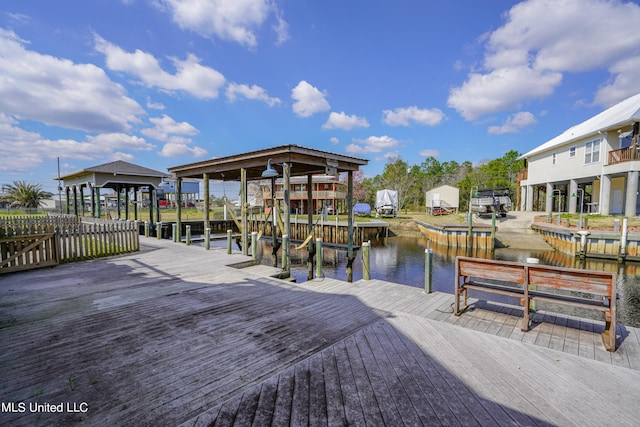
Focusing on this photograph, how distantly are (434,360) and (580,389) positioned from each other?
1.35 m

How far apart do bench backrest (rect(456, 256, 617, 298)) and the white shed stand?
126 ft

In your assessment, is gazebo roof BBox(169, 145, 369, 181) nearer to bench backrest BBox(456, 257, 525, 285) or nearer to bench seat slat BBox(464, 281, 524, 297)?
bench backrest BBox(456, 257, 525, 285)

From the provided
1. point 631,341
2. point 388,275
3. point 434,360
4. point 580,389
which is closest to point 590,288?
point 631,341

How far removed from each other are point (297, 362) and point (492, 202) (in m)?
27.7

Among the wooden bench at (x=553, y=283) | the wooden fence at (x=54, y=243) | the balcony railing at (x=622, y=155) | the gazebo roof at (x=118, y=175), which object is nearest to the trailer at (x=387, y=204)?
the balcony railing at (x=622, y=155)

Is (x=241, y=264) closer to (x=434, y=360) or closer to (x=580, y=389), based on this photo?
(x=434, y=360)

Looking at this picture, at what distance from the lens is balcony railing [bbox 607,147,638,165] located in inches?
703

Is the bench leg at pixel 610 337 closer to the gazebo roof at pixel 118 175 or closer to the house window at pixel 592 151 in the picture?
the gazebo roof at pixel 118 175

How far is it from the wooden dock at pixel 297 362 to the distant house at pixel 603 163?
20374mm

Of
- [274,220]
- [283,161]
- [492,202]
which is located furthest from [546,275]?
[492,202]

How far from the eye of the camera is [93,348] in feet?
11.3

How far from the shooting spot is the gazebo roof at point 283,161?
343 inches

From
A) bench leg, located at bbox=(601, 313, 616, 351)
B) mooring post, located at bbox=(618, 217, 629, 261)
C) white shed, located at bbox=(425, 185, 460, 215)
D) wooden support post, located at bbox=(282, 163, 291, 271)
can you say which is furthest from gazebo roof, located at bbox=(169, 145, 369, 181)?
white shed, located at bbox=(425, 185, 460, 215)

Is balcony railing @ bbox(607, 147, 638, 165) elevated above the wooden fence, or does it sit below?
above
